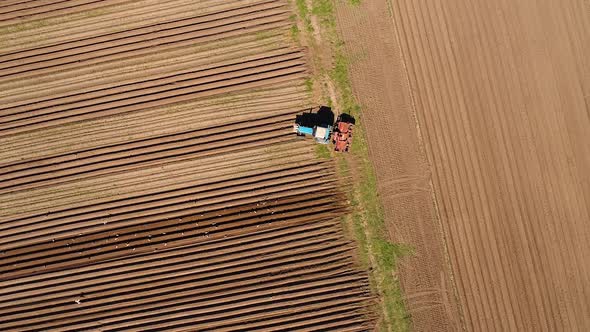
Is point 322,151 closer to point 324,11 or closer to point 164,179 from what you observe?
point 324,11

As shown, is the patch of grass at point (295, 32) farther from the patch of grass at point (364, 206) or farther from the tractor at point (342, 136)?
the tractor at point (342, 136)

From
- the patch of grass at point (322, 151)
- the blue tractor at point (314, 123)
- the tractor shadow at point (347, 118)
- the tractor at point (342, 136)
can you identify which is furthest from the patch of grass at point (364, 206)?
the blue tractor at point (314, 123)

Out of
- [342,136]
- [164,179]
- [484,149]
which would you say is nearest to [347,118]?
[342,136]

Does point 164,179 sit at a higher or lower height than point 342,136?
lower

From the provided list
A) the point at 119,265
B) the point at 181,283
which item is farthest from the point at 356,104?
the point at 119,265

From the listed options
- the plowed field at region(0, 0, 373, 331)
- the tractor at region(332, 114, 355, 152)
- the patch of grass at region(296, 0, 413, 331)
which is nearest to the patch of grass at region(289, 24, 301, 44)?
the plowed field at region(0, 0, 373, 331)
